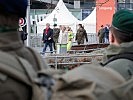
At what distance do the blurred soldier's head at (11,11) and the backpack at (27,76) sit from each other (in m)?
0.18

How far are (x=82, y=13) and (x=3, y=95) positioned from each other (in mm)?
40847

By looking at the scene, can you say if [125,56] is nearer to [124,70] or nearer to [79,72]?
[124,70]

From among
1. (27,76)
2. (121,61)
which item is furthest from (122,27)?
(27,76)

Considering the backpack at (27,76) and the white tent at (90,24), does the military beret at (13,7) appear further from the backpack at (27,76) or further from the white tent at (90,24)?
the white tent at (90,24)

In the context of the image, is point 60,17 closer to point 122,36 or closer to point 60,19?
point 60,19

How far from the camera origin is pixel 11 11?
193 centimetres

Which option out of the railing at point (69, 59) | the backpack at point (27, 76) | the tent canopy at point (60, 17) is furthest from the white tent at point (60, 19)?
the backpack at point (27, 76)

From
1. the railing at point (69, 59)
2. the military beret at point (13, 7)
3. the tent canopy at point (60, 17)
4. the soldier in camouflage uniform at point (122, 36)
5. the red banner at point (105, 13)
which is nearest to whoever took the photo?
the military beret at point (13, 7)

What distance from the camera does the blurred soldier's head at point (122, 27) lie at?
3.29 m

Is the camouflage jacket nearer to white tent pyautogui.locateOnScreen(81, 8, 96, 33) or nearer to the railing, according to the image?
the railing

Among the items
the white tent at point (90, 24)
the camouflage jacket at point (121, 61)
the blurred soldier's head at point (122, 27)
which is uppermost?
the white tent at point (90, 24)

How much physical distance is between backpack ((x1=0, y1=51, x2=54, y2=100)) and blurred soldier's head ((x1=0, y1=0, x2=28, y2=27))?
7.0 inches

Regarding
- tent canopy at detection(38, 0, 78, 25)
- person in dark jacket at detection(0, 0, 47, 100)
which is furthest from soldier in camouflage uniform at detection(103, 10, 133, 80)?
tent canopy at detection(38, 0, 78, 25)

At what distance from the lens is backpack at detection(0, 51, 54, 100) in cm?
170
